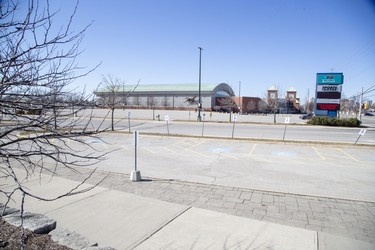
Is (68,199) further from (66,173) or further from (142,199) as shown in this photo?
(66,173)

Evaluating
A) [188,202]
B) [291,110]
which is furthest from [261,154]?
[291,110]

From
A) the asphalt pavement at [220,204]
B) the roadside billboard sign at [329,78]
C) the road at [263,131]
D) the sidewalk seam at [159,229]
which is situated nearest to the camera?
the sidewalk seam at [159,229]

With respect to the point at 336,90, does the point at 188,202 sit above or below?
below

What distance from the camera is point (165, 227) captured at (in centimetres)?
450

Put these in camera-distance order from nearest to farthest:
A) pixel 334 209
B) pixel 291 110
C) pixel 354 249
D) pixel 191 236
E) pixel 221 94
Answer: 1. pixel 354 249
2. pixel 191 236
3. pixel 334 209
4. pixel 221 94
5. pixel 291 110

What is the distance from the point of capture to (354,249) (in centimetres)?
389

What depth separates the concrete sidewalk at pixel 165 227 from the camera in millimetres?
3984

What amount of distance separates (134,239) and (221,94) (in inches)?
3161

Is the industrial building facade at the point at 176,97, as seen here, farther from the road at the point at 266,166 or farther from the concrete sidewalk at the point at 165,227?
the concrete sidewalk at the point at 165,227

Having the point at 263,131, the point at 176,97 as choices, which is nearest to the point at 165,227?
the point at 263,131

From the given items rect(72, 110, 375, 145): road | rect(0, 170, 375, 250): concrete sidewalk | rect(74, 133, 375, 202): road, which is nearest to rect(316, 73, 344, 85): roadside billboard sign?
rect(72, 110, 375, 145): road

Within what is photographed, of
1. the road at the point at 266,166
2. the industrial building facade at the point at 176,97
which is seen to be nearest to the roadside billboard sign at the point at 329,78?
the road at the point at 266,166

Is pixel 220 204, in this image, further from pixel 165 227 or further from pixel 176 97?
pixel 176 97

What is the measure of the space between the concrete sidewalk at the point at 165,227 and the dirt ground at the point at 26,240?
0.44 meters
